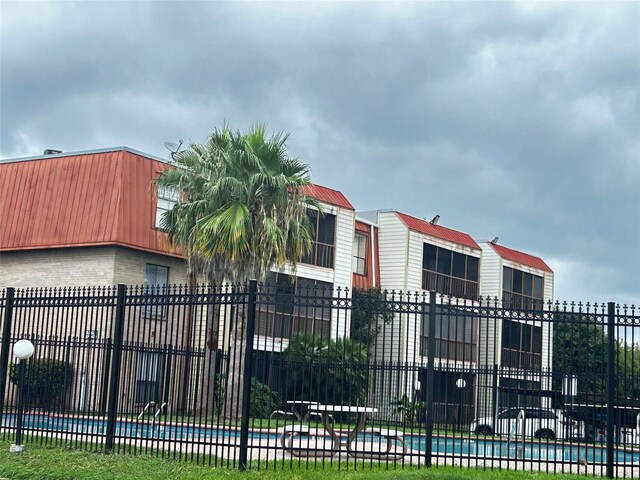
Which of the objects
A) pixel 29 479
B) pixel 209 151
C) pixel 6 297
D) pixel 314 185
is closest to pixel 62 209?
pixel 209 151

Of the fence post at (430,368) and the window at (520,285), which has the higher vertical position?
the window at (520,285)

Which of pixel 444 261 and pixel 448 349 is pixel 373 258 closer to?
pixel 444 261

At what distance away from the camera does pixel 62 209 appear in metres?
32.7

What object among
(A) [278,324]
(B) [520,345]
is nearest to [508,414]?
(B) [520,345]

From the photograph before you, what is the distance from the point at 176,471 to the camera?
531 inches

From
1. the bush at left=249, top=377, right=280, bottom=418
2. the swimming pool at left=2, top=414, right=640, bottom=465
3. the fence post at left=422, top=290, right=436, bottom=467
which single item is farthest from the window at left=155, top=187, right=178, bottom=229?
the fence post at left=422, top=290, right=436, bottom=467

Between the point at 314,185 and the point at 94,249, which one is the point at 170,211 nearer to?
the point at 94,249

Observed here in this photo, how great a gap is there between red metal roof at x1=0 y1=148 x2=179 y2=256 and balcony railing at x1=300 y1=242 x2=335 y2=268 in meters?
6.21

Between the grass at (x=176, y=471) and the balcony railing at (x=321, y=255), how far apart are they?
23.2 m

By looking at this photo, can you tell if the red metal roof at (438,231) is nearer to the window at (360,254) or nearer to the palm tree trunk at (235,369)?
the window at (360,254)

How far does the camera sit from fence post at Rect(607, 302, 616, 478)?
13.9 m

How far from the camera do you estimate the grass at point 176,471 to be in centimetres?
1312

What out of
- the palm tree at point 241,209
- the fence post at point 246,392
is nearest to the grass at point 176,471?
the fence post at point 246,392

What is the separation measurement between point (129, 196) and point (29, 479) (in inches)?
752
